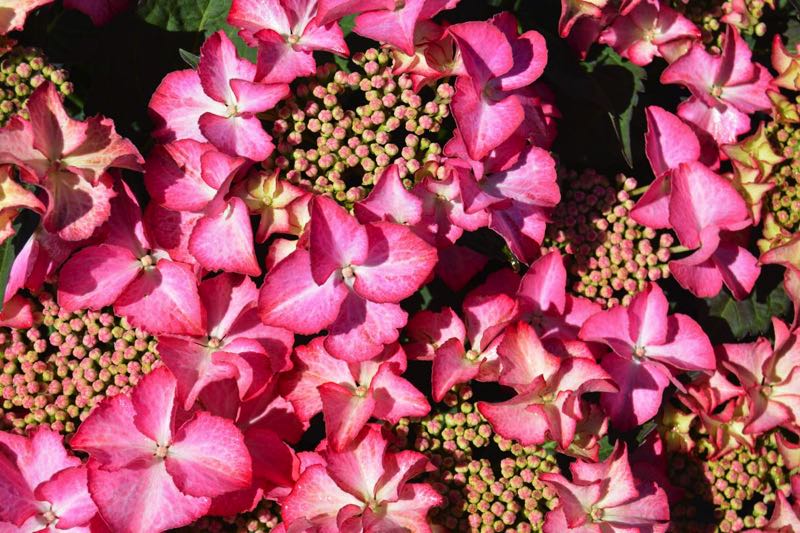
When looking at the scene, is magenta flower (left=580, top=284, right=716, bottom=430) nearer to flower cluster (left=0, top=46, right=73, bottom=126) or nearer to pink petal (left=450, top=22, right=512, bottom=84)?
pink petal (left=450, top=22, right=512, bottom=84)

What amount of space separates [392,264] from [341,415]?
18 cm

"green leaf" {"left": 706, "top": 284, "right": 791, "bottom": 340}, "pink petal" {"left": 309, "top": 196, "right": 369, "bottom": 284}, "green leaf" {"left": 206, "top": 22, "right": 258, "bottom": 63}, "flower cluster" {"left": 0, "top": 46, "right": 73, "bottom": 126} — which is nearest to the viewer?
"pink petal" {"left": 309, "top": 196, "right": 369, "bottom": 284}

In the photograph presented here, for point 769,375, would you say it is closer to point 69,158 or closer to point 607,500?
point 607,500

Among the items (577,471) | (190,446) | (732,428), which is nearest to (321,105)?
(190,446)

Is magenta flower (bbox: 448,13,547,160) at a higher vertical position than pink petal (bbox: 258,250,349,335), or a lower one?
higher

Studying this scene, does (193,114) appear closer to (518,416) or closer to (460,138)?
(460,138)

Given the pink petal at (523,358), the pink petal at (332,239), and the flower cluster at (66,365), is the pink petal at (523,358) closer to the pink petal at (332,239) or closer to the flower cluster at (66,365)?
the pink petal at (332,239)

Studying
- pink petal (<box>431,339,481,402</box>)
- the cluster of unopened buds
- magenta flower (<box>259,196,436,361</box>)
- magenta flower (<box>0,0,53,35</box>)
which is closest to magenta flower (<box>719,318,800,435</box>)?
the cluster of unopened buds

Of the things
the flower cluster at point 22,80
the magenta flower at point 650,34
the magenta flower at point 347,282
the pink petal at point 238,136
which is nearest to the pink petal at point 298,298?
the magenta flower at point 347,282

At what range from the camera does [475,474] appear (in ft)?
3.64

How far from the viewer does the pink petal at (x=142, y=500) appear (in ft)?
3.18

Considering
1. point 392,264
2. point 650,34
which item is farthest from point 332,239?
point 650,34

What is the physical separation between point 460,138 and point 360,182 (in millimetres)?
136

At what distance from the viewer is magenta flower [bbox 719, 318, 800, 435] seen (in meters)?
1.17
